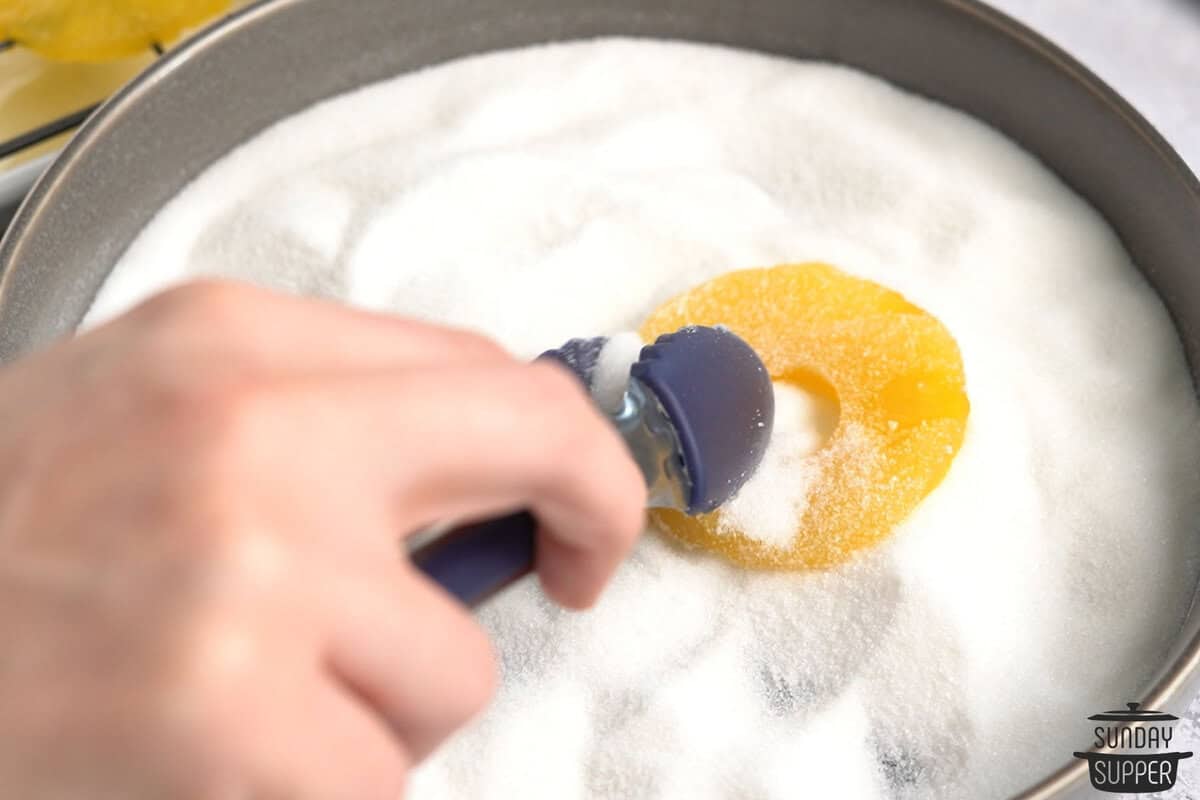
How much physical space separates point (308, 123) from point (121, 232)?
0.54 ft

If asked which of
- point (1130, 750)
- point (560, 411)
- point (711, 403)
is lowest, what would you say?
point (1130, 750)

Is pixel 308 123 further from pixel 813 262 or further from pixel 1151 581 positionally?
pixel 1151 581

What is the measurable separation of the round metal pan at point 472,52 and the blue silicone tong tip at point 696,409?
1.08 feet

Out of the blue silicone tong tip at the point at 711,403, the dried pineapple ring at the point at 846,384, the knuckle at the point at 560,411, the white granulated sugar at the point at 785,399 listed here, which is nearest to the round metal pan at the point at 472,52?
the white granulated sugar at the point at 785,399

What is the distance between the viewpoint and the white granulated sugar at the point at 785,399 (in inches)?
23.4

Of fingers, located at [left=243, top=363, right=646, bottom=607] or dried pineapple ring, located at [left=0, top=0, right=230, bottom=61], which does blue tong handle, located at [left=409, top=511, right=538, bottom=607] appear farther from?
dried pineapple ring, located at [left=0, top=0, right=230, bottom=61]

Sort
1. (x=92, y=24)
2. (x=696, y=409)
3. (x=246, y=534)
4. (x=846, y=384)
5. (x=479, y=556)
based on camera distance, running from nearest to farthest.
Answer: (x=246, y=534)
(x=479, y=556)
(x=696, y=409)
(x=846, y=384)
(x=92, y=24)

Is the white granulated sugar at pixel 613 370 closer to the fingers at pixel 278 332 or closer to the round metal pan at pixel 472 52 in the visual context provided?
the fingers at pixel 278 332

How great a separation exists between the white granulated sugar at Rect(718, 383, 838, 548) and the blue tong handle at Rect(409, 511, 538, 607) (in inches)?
8.1

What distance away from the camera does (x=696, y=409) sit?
548 millimetres

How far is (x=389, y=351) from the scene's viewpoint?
0.38m

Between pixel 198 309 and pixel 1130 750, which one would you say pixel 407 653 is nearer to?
pixel 198 309

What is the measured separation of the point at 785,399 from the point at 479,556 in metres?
0.30

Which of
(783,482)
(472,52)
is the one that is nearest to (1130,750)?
(783,482)
